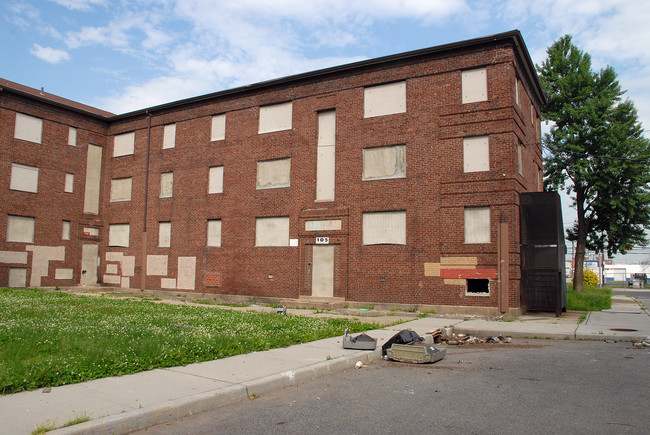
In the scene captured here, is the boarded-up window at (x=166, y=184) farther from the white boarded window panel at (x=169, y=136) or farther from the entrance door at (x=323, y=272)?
the entrance door at (x=323, y=272)

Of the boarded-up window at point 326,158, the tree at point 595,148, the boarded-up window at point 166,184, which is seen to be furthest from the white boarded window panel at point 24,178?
the tree at point 595,148

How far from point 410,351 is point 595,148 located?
28003 millimetres

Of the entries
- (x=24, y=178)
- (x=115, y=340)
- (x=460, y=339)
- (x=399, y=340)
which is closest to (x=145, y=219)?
(x=24, y=178)

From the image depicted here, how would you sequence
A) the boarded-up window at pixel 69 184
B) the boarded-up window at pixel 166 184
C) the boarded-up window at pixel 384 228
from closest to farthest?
the boarded-up window at pixel 384 228 < the boarded-up window at pixel 166 184 < the boarded-up window at pixel 69 184

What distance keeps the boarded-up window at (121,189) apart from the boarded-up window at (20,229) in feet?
15.3

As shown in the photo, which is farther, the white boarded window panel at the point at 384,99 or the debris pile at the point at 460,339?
the white boarded window panel at the point at 384,99

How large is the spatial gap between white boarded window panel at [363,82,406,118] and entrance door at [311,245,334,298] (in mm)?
6325

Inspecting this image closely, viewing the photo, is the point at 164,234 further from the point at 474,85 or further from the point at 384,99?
the point at 474,85

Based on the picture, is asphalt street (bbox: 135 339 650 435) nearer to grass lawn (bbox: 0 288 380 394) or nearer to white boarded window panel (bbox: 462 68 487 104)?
grass lawn (bbox: 0 288 380 394)

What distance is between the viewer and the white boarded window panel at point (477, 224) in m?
19.5

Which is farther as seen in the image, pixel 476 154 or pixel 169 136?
pixel 169 136

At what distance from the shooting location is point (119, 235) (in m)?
30.3

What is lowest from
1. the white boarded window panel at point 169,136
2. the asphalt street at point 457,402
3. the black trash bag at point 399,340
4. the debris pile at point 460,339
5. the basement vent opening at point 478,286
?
the debris pile at point 460,339

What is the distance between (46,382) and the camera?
Answer: 6523mm
